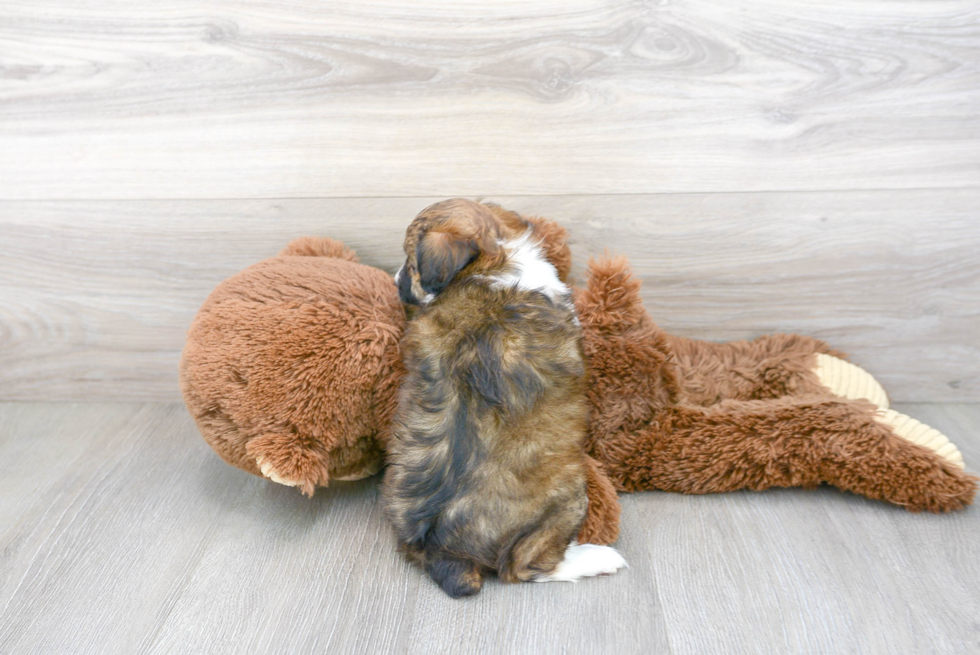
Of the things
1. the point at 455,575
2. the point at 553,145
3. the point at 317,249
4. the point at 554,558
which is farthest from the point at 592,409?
the point at 317,249

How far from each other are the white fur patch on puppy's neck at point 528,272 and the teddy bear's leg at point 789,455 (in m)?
0.37

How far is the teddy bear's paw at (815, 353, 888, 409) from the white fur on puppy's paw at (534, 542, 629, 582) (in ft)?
2.25

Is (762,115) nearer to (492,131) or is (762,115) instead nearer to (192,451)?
(492,131)

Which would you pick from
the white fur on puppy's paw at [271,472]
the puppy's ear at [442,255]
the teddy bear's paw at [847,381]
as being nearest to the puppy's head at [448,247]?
the puppy's ear at [442,255]

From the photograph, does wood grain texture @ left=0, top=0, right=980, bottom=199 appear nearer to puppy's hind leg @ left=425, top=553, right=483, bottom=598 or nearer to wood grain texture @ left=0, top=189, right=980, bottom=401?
wood grain texture @ left=0, top=189, right=980, bottom=401

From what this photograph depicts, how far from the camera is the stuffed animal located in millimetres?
1293

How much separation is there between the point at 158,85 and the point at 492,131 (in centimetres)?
77

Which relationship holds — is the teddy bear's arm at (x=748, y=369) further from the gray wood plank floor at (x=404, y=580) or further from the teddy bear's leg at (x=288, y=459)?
the teddy bear's leg at (x=288, y=459)

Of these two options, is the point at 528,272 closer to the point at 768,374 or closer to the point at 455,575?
the point at 455,575

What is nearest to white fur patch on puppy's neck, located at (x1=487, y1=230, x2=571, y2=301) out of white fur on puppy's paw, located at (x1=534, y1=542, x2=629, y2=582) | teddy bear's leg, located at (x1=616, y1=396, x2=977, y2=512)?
teddy bear's leg, located at (x1=616, y1=396, x2=977, y2=512)

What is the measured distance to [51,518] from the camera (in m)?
1.42

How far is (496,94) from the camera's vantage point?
1509mm

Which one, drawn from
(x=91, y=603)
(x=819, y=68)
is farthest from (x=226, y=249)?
(x=819, y=68)

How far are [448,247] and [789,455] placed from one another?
2.69 feet
